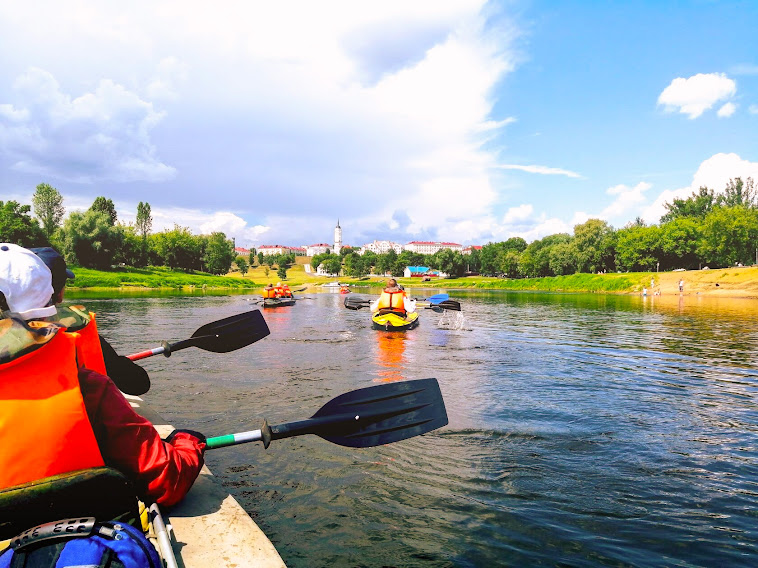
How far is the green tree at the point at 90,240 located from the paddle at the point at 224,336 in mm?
73001

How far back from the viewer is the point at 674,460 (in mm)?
6613

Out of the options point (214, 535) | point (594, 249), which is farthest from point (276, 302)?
point (594, 249)

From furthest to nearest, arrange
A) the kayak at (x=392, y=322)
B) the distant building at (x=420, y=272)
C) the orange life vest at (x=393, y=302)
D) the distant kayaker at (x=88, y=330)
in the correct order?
the distant building at (x=420, y=272)
the orange life vest at (x=393, y=302)
the kayak at (x=392, y=322)
the distant kayaker at (x=88, y=330)

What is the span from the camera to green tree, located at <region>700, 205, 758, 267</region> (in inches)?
2822

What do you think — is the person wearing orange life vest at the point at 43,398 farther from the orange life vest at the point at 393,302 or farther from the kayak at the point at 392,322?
the orange life vest at the point at 393,302

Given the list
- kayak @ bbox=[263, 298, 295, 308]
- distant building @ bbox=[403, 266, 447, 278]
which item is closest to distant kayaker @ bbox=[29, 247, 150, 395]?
kayak @ bbox=[263, 298, 295, 308]

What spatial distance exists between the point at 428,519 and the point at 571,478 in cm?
208

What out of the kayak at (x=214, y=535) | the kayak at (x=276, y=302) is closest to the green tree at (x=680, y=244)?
the kayak at (x=276, y=302)

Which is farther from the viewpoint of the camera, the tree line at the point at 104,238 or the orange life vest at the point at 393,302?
the tree line at the point at 104,238

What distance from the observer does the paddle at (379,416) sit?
4.33 metres

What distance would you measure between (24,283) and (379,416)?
9.66 ft

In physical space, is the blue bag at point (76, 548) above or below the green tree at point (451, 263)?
below

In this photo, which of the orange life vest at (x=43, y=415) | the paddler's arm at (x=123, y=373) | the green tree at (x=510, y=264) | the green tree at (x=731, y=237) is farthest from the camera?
the green tree at (x=510, y=264)

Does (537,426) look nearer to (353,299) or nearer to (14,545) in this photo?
(14,545)
